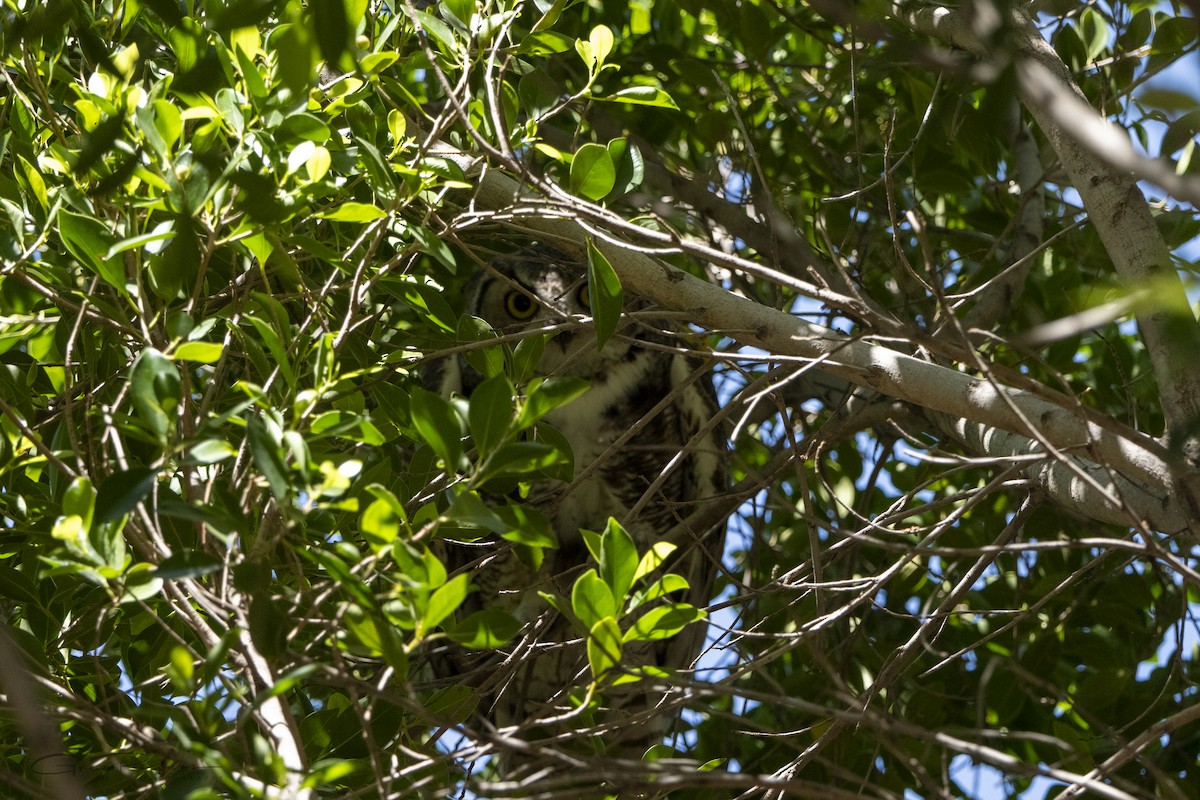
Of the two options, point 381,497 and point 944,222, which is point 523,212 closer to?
point 381,497

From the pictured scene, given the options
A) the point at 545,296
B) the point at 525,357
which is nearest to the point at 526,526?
the point at 525,357

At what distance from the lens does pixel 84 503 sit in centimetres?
103

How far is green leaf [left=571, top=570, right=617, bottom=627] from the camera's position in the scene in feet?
3.72

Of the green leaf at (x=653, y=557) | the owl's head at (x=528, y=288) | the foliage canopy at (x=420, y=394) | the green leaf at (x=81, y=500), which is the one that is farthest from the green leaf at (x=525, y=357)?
the owl's head at (x=528, y=288)

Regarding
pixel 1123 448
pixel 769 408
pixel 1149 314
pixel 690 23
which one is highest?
pixel 690 23

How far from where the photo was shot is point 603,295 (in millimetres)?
1347

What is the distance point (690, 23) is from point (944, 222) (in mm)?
846

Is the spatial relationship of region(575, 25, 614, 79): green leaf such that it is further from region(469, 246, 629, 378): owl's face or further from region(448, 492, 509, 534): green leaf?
region(469, 246, 629, 378): owl's face

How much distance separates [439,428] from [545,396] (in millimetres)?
109

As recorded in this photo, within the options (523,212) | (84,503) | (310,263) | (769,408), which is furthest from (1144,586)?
(84,503)

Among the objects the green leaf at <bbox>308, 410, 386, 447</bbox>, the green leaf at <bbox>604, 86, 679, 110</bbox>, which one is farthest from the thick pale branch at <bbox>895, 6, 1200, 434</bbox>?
the green leaf at <bbox>308, 410, 386, 447</bbox>

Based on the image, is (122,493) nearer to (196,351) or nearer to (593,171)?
(196,351)

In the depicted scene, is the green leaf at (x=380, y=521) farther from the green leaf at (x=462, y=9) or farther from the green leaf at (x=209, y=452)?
the green leaf at (x=462, y=9)

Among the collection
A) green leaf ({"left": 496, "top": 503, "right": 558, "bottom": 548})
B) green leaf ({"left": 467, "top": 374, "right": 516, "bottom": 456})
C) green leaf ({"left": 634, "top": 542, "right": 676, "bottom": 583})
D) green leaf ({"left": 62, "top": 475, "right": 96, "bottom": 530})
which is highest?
green leaf ({"left": 62, "top": 475, "right": 96, "bottom": 530})
